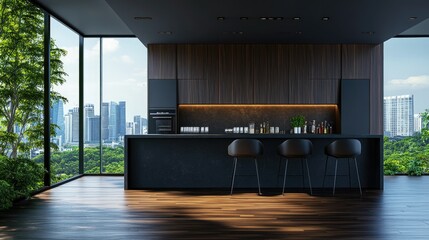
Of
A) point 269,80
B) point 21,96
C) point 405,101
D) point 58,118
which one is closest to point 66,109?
point 58,118

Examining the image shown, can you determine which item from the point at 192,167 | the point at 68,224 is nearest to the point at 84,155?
the point at 192,167

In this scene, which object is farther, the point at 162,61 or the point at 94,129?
the point at 94,129

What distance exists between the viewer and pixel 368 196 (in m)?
7.00

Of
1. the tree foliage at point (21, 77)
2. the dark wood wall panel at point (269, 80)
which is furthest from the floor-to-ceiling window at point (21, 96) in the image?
the dark wood wall panel at point (269, 80)

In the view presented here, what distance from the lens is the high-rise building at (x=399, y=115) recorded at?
1030 cm

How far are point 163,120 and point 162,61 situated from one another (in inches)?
47.2

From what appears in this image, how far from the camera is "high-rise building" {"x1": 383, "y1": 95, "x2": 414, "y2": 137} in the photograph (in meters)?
10.3

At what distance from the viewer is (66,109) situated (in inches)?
356

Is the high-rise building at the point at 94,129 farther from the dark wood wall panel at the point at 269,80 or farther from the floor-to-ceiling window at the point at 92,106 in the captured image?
the dark wood wall panel at the point at 269,80

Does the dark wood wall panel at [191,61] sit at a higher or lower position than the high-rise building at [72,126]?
higher

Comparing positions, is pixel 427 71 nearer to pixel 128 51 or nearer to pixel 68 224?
pixel 128 51

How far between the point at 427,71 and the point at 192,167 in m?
5.84

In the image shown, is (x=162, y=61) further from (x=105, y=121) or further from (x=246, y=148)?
(x=246, y=148)

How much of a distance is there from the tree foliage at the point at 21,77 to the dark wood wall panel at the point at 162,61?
241 cm
